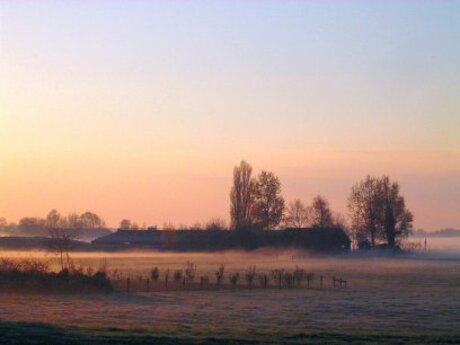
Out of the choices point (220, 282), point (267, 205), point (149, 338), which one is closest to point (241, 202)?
point (267, 205)

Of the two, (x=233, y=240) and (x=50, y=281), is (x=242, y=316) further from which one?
(x=233, y=240)

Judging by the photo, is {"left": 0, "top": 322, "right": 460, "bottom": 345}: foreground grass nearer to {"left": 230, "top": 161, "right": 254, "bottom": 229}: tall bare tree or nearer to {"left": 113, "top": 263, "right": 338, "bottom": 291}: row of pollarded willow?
{"left": 113, "top": 263, "right": 338, "bottom": 291}: row of pollarded willow

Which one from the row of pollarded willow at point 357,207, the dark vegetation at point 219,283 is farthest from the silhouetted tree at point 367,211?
the dark vegetation at point 219,283

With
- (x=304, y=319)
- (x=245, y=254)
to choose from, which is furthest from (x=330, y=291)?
(x=245, y=254)

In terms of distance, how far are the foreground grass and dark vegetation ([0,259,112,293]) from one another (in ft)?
85.8

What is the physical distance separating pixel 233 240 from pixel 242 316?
99653 millimetres

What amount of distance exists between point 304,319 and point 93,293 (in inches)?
814

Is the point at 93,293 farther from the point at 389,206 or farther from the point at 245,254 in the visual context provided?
the point at 389,206

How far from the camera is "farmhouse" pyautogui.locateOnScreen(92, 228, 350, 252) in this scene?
5300 inches

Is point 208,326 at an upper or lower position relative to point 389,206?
lower

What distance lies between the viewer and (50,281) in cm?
5353

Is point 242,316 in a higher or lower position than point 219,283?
lower

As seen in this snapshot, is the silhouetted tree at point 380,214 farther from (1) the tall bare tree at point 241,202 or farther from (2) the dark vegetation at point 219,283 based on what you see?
(2) the dark vegetation at point 219,283

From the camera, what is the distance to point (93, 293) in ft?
167
